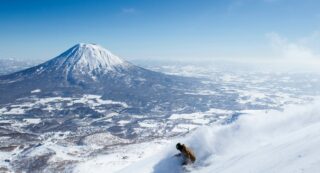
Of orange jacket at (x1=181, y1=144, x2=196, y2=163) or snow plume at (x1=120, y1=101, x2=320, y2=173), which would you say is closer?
snow plume at (x1=120, y1=101, x2=320, y2=173)

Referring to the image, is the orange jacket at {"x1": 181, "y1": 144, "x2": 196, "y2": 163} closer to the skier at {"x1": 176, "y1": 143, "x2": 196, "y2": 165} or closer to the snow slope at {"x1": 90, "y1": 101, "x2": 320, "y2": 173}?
the skier at {"x1": 176, "y1": 143, "x2": 196, "y2": 165}

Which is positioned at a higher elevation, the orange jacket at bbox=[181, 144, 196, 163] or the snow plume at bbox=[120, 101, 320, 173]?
the snow plume at bbox=[120, 101, 320, 173]

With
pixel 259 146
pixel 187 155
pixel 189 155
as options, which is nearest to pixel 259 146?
pixel 259 146

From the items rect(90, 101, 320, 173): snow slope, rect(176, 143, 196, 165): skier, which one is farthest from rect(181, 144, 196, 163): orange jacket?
rect(90, 101, 320, 173): snow slope

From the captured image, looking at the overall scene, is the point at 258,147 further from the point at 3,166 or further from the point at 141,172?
the point at 3,166

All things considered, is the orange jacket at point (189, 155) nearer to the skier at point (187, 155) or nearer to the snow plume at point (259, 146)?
the skier at point (187, 155)

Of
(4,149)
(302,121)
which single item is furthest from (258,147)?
(4,149)

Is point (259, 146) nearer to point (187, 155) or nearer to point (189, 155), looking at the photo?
point (189, 155)

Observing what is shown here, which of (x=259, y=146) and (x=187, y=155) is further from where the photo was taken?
(x=259, y=146)

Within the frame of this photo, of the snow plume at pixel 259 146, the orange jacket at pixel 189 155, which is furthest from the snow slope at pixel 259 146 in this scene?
the orange jacket at pixel 189 155
